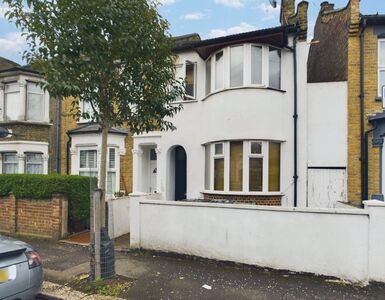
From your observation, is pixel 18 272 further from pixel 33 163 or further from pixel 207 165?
pixel 33 163

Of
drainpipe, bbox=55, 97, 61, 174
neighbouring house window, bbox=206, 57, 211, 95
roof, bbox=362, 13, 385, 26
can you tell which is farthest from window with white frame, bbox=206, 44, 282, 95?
drainpipe, bbox=55, 97, 61, 174

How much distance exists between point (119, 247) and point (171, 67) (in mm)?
4370

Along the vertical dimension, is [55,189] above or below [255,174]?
below

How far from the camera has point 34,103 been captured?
13773 mm

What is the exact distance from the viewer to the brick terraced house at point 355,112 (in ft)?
31.3

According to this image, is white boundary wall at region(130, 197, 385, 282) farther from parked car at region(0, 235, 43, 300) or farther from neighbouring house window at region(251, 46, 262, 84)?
neighbouring house window at region(251, 46, 262, 84)

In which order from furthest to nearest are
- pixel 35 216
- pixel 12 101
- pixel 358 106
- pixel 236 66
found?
pixel 12 101
pixel 236 66
pixel 358 106
pixel 35 216

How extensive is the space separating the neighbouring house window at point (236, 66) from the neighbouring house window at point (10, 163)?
9.70 meters

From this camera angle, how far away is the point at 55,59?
17.6 feet

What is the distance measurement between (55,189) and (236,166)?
5.07m

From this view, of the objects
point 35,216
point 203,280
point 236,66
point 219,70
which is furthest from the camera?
point 219,70

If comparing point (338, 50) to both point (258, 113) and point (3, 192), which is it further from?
point (3, 192)

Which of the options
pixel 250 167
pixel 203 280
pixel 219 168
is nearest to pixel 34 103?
pixel 219 168

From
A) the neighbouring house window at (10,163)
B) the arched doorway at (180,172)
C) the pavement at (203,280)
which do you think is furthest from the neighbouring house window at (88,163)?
the pavement at (203,280)
